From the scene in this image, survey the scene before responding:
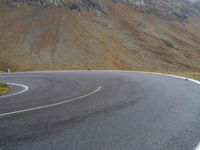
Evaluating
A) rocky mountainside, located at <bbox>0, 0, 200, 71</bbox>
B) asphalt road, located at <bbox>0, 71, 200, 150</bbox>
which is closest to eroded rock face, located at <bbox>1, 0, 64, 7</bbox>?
rocky mountainside, located at <bbox>0, 0, 200, 71</bbox>

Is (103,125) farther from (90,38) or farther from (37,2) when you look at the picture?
(37,2)

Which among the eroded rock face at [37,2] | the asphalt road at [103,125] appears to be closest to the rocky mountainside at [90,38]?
the eroded rock face at [37,2]

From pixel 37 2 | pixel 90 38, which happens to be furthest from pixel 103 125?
pixel 37 2

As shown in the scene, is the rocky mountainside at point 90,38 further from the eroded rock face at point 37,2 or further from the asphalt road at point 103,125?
the asphalt road at point 103,125

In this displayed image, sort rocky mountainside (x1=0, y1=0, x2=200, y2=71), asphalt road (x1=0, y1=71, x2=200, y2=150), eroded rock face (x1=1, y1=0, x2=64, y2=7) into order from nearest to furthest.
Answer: asphalt road (x1=0, y1=71, x2=200, y2=150) < rocky mountainside (x1=0, y1=0, x2=200, y2=71) < eroded rock face (x1=1, y1=0, x2=64, y2=7)

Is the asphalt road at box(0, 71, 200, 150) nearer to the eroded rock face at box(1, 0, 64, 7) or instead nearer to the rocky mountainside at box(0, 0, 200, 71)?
the rocky mountainside at box(0, 0, 200, 71)

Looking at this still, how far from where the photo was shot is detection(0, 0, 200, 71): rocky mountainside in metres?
52.4

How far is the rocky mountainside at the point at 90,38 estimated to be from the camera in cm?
5241

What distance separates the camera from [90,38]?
58969 mm

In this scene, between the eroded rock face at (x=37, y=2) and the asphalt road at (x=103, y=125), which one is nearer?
the asphalt road at (x=103, y=125)

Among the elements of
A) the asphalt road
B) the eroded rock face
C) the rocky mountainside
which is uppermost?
the asphalt road

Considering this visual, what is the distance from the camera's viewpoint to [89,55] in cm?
5375

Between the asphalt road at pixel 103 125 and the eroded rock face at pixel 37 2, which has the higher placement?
the asphalt road at pixel 103 125

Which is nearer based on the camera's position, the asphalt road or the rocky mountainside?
the asphalt road
